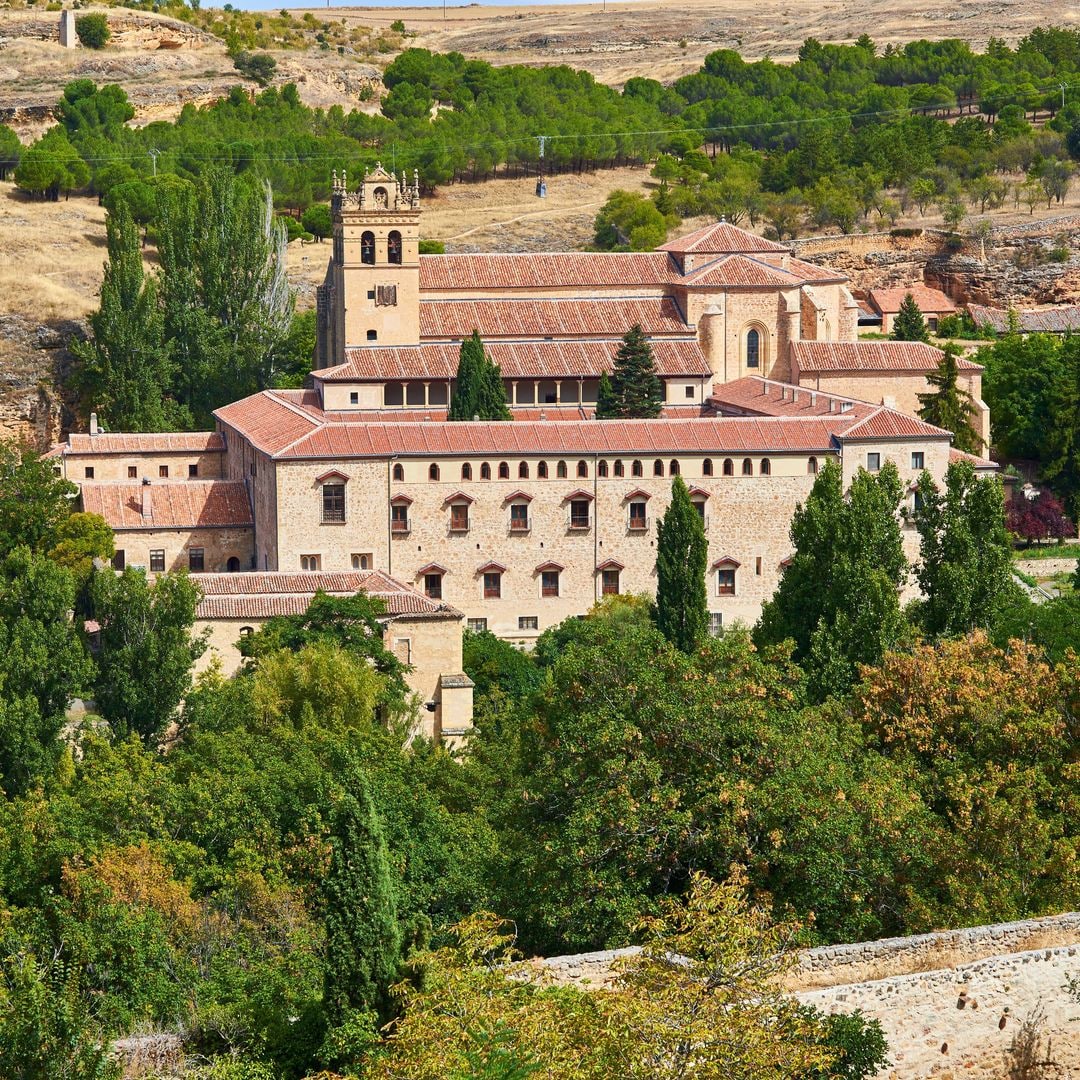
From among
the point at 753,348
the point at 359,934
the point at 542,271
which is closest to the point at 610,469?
the point at 753,348

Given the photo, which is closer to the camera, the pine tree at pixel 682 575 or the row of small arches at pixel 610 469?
the pine tree at pixel 682 575

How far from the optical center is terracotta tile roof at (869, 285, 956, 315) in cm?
7750

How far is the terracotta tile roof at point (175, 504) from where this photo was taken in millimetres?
52094

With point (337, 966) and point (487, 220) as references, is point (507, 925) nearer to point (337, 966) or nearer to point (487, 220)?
point (337, 966)

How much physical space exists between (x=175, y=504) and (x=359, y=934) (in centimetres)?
3372

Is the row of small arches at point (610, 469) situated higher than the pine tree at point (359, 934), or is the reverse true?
the row of small arches at point (610, 469)

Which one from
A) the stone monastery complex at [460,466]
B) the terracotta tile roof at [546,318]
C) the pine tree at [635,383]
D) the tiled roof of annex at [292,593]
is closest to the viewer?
the tiled roof of annex at [292,593]

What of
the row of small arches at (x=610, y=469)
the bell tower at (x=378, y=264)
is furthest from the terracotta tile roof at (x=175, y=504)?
the bell tower at (x=378, y=264)

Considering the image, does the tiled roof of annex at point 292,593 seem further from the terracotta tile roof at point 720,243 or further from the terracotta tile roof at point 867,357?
the terracotta tile roof at point 720,243

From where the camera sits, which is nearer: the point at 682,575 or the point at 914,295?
the point at 682,575

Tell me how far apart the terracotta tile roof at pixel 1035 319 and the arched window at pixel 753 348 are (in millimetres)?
14351

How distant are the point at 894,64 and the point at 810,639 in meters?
92.0

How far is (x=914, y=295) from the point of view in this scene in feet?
263

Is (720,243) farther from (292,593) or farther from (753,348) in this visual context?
(292,593)
